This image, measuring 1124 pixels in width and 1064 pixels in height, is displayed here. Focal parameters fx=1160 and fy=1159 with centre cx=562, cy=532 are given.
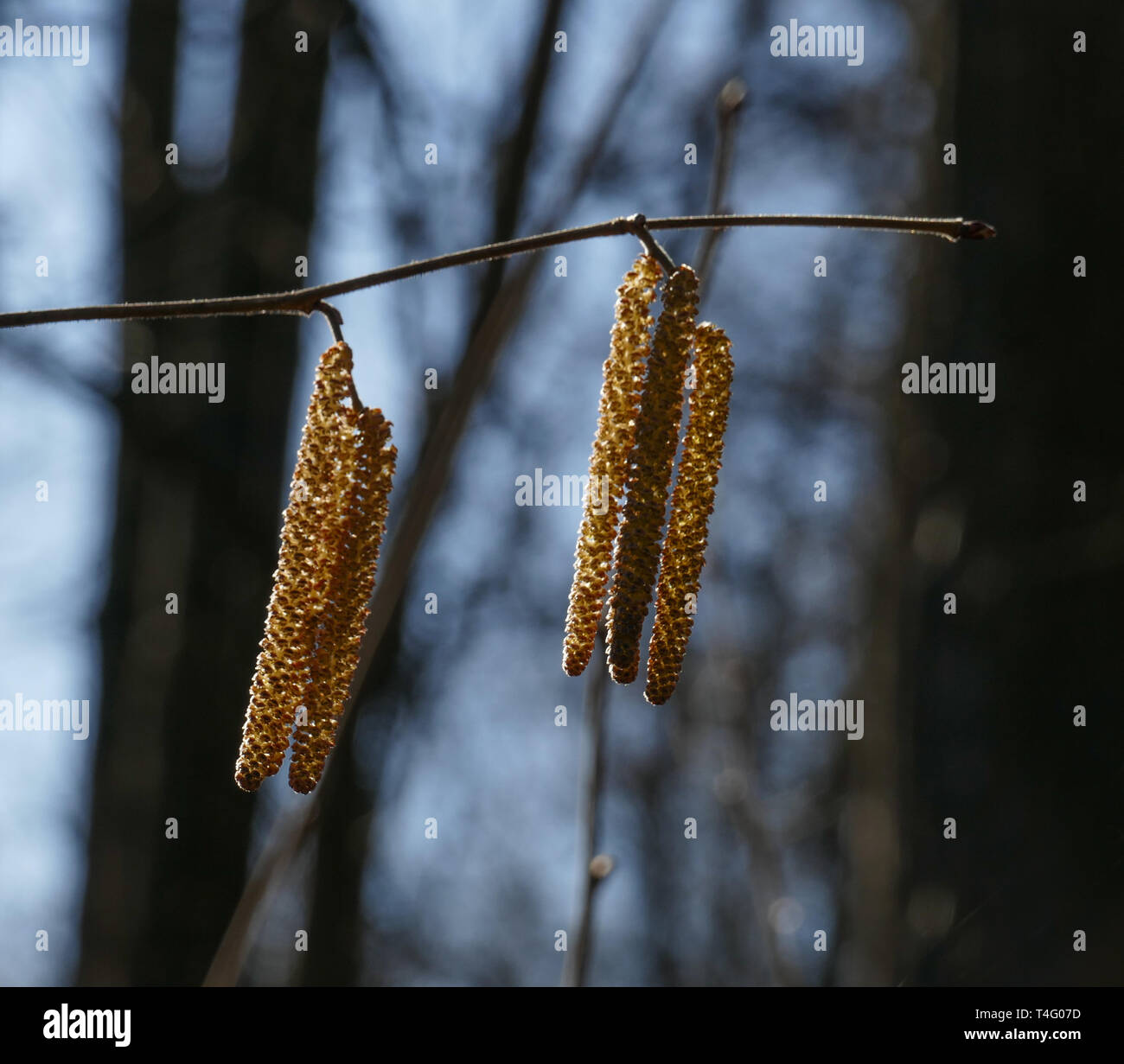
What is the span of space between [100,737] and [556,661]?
9.79 feet

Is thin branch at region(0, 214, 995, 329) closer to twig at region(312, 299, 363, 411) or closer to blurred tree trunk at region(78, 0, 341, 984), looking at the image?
twig at region(312, 299, 363, 411)

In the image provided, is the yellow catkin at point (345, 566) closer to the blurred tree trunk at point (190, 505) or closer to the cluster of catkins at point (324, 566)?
the cluster of catkins at point (324, 566)

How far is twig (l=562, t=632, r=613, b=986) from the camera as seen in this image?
4.03 feet

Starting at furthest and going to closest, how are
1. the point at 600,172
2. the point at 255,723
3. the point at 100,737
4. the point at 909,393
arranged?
the point at 600,172
the point at 909,393
the point at 100,737
the point at 255,723

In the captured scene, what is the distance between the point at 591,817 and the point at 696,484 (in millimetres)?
543

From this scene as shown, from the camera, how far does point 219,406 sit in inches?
122

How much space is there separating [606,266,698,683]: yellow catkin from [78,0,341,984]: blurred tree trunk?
2354 millimetres

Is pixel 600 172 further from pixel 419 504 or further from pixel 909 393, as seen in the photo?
pixel 419 504

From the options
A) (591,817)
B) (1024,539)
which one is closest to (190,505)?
(591,817)

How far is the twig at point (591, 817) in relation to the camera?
4.03ft

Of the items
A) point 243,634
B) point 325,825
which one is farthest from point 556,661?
point 243,634
